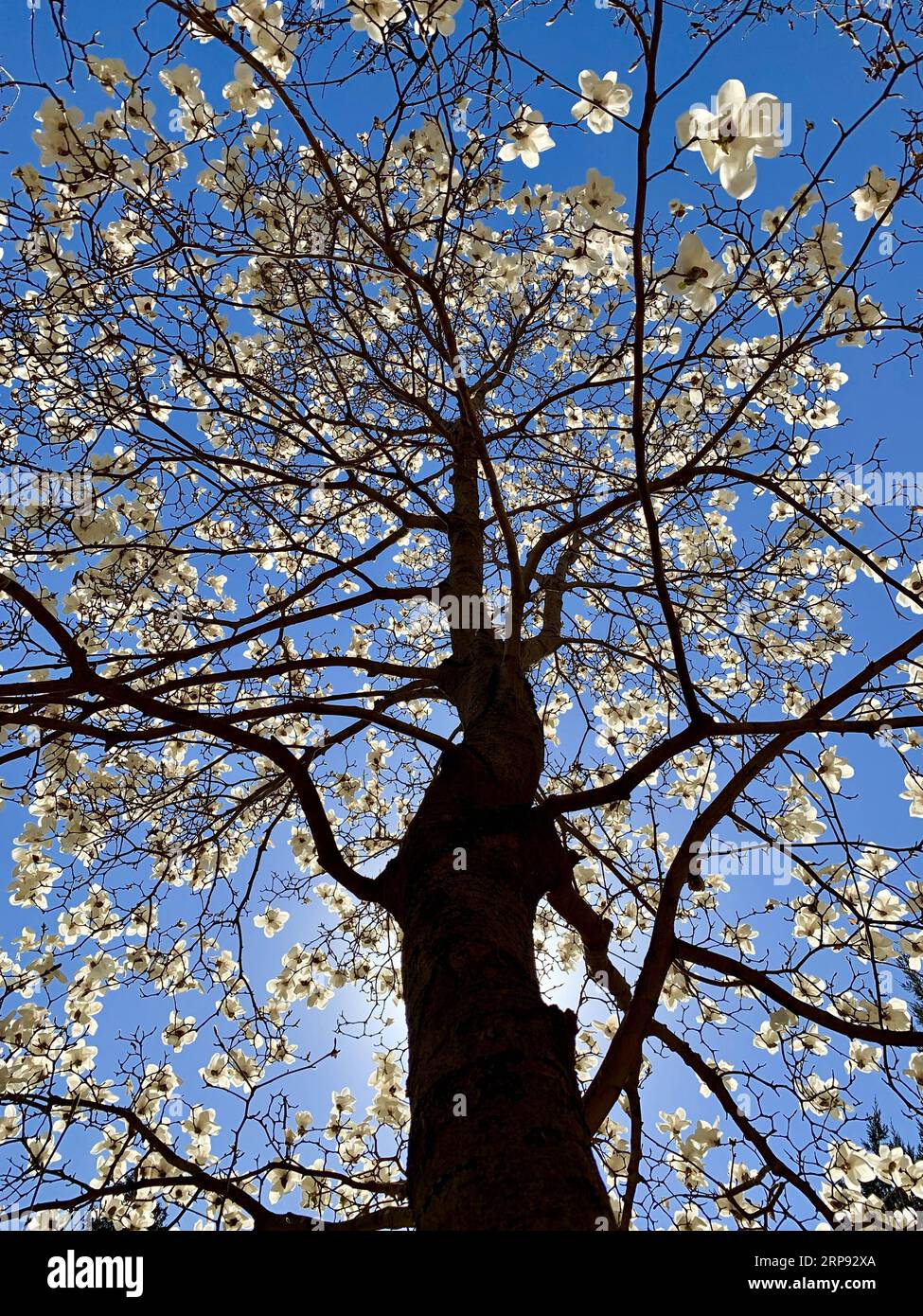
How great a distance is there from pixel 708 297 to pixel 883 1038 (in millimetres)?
1722

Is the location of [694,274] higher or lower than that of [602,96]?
lower

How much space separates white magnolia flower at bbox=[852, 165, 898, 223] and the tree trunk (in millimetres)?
1973

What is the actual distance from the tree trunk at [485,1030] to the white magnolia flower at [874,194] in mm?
1973

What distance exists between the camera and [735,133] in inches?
59.8

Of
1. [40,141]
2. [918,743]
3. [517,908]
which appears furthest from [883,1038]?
[40,141]

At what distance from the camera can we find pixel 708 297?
6.14ft

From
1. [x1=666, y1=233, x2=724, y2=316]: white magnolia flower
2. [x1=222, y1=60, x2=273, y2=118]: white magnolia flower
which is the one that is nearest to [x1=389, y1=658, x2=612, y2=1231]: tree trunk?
[x1=666, y1=233, x2=724, y2=316]: white magnolia flower

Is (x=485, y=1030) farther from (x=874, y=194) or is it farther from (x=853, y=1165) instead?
Answer: (x=874, y=194)

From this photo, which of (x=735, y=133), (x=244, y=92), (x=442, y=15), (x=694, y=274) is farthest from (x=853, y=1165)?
(x=244, y=92)

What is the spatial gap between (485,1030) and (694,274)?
1755 mm

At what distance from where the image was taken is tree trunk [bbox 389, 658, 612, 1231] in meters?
1.07

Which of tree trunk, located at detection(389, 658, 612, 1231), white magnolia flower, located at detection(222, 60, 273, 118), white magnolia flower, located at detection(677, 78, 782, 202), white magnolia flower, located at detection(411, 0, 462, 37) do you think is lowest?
tree trunk, located at detection(389, 658, 612, 1231)

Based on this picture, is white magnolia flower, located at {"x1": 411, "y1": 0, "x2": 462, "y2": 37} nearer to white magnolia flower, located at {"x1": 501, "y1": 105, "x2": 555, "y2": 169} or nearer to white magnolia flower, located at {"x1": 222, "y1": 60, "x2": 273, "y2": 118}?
white magnolia flower, located at {"x1": 501, "y1": 105, "x2": 555, "y2": 169}
